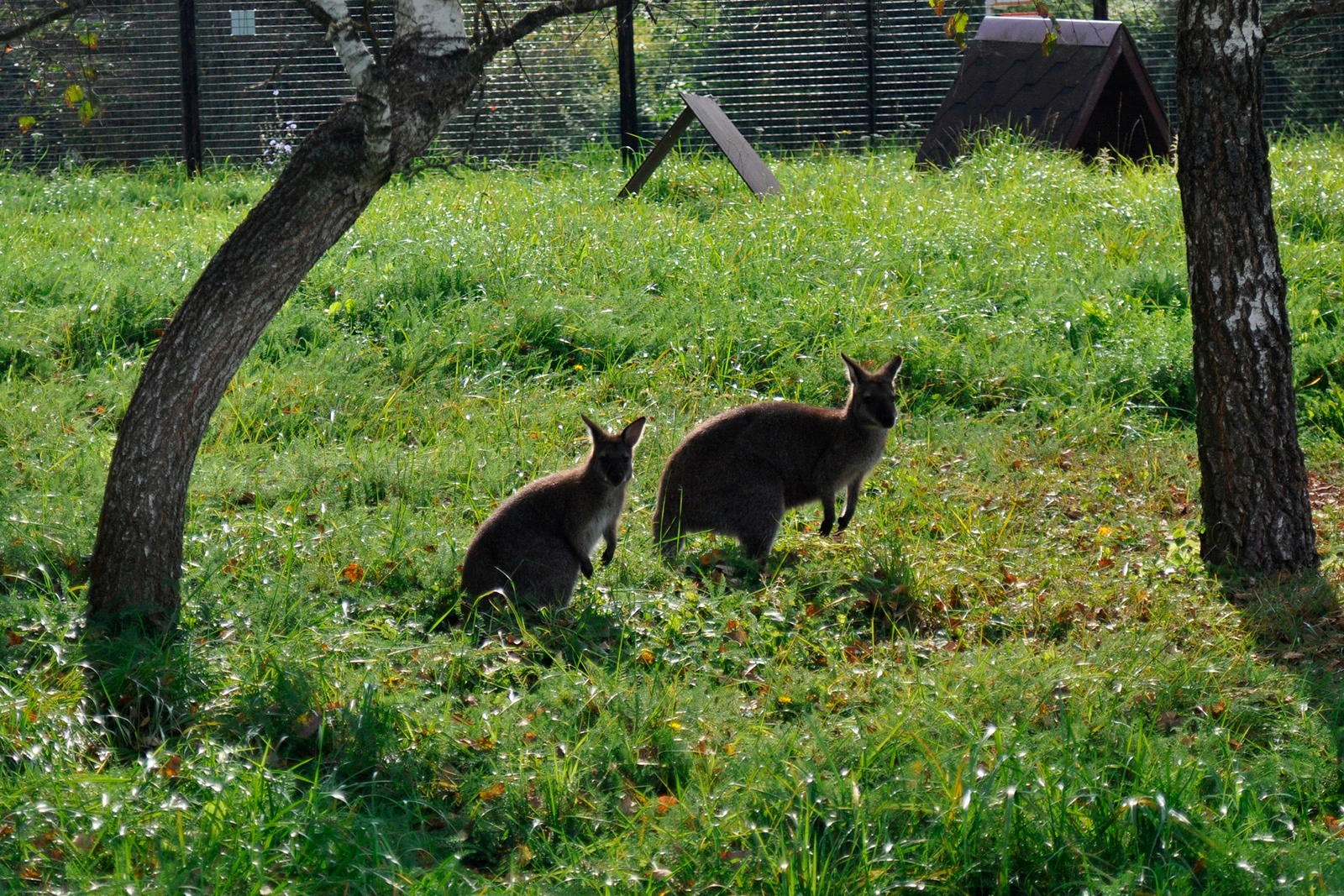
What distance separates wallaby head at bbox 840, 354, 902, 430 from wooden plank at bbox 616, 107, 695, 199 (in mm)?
5501

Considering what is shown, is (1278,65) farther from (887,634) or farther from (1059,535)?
(887,634)

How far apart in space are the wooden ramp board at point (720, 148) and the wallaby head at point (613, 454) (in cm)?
587

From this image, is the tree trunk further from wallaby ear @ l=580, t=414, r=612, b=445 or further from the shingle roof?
the shingle roof

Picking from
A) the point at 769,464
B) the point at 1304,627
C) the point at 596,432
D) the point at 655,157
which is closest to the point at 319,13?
the point at 596,432

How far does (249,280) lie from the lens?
4836mm

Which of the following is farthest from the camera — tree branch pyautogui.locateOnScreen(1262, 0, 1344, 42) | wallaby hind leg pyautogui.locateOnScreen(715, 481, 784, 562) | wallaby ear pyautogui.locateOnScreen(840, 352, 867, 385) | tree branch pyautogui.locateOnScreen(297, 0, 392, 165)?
wallaby ear pyautogui.locateOnScreen(840, 352, 867, 385)

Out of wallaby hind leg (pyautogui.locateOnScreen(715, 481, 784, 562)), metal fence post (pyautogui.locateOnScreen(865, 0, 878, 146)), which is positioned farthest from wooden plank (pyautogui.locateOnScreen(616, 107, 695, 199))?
wallaby hind leg (pyautogui.locateOnScreen(715, 481, 784, 562))

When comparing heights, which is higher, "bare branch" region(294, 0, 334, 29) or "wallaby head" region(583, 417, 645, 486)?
"bare branch" region(294, 0, 334, 29)

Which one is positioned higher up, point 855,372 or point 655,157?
point 655,157

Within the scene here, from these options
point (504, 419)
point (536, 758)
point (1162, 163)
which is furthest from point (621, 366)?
point (1162, 163)

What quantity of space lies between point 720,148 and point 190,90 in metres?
6.06

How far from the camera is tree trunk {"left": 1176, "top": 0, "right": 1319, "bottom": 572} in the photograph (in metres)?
5.50

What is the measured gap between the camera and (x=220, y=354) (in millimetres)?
4926

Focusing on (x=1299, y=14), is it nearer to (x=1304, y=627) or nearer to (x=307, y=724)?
(x=1304, y=627)
